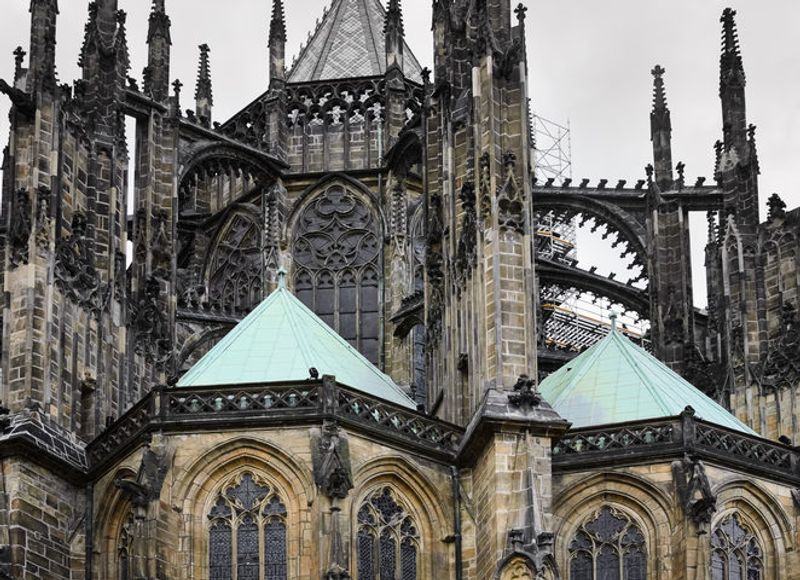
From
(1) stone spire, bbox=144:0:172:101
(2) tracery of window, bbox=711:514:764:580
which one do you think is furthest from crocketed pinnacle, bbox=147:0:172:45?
(2) tracery of window, bbox=711:514:764:580

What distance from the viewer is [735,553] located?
48438 mm

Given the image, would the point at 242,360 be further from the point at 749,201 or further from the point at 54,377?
the point at 749,201

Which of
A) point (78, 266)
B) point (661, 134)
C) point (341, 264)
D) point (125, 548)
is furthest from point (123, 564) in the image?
point (661, 134)

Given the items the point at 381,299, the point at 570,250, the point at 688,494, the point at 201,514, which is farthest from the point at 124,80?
the point at 570,250

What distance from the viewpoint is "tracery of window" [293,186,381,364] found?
207 ft

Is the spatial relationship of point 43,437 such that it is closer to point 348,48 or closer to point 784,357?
point 784,357

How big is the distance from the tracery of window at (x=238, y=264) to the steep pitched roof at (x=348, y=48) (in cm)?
486

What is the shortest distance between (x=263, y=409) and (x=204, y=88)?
25.0 m

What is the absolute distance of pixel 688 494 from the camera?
47562 mm

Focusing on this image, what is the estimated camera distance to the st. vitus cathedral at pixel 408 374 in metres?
46.8

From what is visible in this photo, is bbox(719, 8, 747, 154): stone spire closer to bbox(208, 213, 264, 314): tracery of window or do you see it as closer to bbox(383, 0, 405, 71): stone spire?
bbox(383, 0, 405, 71): stone spire

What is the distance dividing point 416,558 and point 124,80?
15.4 metres

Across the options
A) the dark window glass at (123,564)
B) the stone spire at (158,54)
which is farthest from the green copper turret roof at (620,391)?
the stone spire at (158,54)

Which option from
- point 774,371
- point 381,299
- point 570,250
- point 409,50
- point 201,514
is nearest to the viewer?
point 201,514
